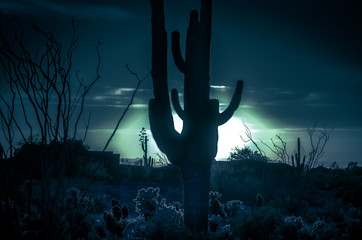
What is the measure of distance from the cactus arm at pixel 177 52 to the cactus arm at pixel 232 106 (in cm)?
125

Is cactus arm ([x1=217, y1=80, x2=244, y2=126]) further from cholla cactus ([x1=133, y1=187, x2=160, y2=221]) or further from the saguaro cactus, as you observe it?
cholla cactus ([x1=133, y1=187, x2=160, y2=221])

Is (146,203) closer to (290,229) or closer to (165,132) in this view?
(165,132)

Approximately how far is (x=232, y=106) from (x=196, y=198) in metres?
2.13

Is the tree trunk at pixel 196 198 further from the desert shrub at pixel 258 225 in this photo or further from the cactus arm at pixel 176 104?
the cactus arm at pixel 176 104

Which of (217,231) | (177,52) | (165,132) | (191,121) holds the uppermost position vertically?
(177,52)

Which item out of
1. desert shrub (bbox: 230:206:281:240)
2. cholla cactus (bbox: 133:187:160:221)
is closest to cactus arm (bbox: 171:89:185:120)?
cholla cactus (bbox: 133:187:160:221)

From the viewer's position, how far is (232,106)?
836cm

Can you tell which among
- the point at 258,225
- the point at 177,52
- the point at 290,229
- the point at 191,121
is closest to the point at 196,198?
the point at 258,225

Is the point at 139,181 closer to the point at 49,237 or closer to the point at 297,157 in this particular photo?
the point at 297,157

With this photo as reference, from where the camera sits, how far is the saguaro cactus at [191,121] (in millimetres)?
7656

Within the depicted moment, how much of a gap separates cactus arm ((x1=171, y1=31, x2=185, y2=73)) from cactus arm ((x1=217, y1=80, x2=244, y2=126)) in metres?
1.25

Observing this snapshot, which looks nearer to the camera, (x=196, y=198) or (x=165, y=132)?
(x=196, y=198)

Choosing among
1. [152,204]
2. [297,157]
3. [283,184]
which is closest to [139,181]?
[283,184]

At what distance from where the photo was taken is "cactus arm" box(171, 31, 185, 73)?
27.9ft
